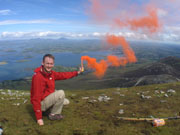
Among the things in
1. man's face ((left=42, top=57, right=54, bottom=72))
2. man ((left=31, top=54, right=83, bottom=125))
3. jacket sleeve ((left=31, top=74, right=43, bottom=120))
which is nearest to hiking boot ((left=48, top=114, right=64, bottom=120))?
man ((left=31, top=54, right=83, bottom=125))

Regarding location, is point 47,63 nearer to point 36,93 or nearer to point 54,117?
point 36,93

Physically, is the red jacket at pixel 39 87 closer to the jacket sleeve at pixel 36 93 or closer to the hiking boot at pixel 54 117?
the jacket sleeve at pixel 36 93

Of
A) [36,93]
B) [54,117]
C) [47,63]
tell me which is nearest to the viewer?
[36,93]

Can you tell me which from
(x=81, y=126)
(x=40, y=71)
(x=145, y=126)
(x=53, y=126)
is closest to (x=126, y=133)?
(x=145, y=126)

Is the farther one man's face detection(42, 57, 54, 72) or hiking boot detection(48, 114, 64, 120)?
hiking boot detection(48, 114, 64, 120)

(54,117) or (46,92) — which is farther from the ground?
(46,92)

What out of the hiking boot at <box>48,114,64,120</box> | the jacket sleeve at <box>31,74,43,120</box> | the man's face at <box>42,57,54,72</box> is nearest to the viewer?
the jacket sleeve at <box>31,74,43,120</box>

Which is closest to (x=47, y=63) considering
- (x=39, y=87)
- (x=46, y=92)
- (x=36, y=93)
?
(x=39, y=87)

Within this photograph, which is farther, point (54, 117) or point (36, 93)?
point (54, 117)

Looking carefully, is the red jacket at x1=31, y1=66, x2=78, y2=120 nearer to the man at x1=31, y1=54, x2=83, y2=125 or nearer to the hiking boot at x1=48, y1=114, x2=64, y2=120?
the man at x1=31, y1=54, x2=83, y2=125
